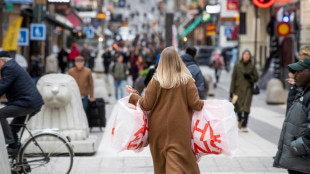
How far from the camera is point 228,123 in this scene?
664 cm

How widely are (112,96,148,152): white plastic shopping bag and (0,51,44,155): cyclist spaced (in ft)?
7.58

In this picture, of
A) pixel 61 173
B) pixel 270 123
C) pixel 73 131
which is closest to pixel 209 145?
pixel 61 173

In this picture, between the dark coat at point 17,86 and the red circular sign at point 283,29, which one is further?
the red circular sign at point 283,29

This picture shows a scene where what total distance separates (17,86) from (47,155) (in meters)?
0.96

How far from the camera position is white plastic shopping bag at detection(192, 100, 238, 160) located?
6.61 metres

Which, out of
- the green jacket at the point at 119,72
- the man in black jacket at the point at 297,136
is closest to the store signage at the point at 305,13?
the green jacket at the point at 119,72

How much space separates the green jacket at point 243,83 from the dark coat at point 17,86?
6740mm

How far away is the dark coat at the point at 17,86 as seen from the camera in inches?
336

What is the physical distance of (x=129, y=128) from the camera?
661 cm

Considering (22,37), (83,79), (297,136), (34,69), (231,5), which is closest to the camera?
(297,136)

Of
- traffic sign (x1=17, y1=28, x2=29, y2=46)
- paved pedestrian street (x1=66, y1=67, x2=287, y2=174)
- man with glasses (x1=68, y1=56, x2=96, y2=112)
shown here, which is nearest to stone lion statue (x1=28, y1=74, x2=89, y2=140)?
paved pedestrian street (x1=66, y1=67, x2=287, y2=174)

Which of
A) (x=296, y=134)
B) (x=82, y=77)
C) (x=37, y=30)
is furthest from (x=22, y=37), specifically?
(x=296, y=134)

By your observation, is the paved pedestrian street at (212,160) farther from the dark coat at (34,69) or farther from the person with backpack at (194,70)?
the dark coat at (34,69)

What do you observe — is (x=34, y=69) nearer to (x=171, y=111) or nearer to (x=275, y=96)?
(x=275, y=96)
